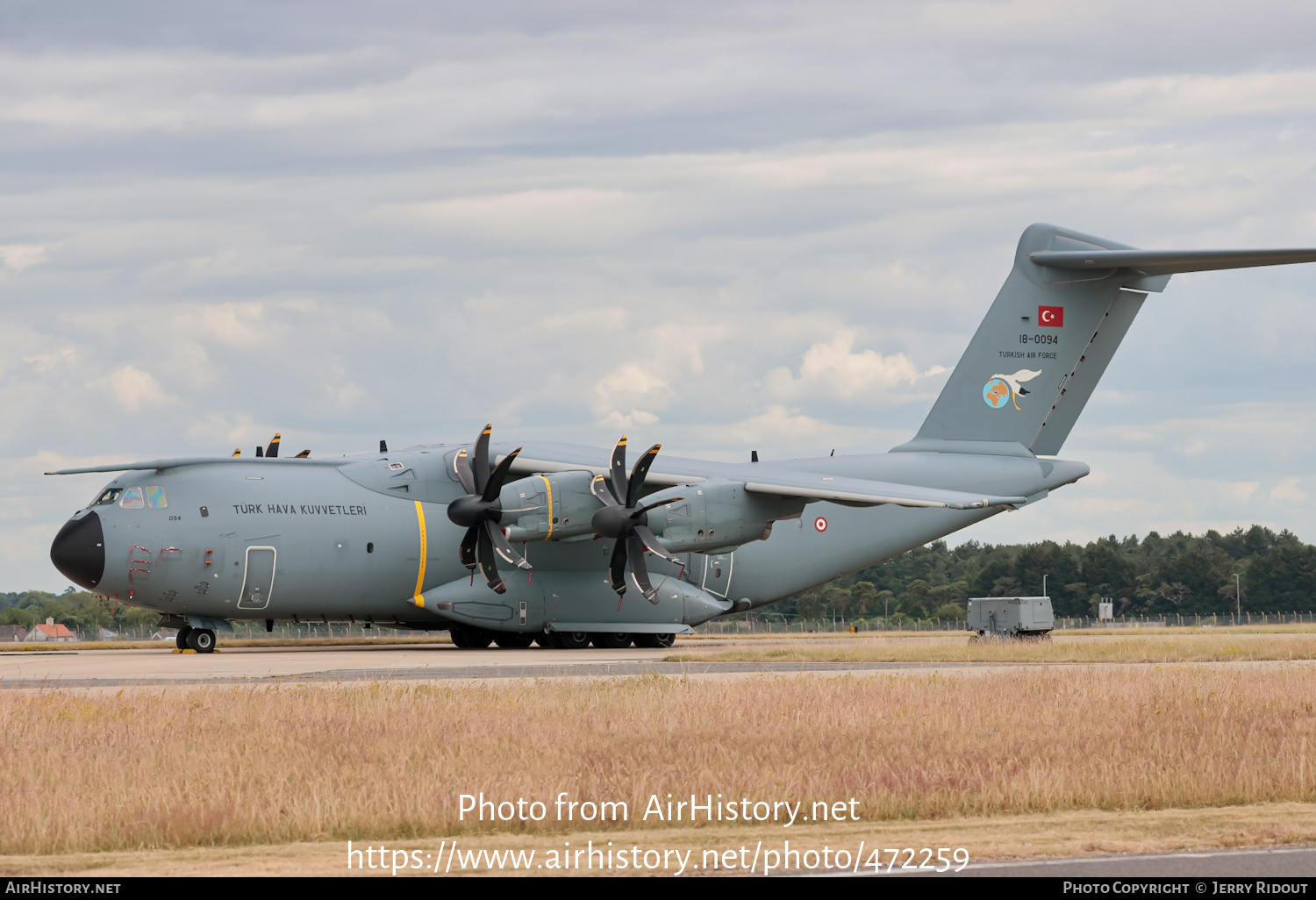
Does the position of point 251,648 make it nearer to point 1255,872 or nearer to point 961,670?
point 961,670

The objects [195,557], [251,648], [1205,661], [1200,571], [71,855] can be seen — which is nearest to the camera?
[71,855]

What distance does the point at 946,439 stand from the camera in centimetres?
3397

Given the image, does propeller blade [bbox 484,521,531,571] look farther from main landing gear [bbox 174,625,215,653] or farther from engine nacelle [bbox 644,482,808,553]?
main landing gear [bbox 174,625,215,653]

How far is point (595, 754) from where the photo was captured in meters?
11.4

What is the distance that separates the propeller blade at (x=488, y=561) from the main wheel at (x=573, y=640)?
3401mm

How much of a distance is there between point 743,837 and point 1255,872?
3017mm

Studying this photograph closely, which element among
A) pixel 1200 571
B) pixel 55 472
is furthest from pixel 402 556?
pixel 1200 571

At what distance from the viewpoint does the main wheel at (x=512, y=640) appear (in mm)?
31938

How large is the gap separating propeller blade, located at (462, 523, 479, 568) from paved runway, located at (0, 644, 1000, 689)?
6.38ft

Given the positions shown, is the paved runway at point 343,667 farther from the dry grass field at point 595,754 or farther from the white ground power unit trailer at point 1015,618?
the white ground power unit trailer at point 1015,618

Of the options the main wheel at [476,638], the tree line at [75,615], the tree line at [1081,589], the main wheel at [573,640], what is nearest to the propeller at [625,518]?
the main wheel at [573,640]

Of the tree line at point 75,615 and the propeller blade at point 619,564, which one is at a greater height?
the propeller blade at point 619,564

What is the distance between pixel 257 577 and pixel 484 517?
4689 millimetres

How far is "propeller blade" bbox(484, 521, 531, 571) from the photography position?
1096 inches
